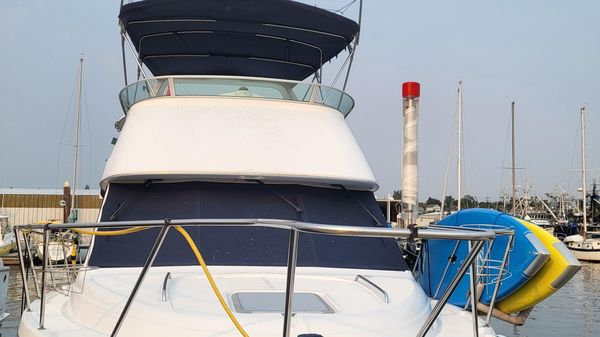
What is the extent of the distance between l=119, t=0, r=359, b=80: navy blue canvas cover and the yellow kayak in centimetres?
297

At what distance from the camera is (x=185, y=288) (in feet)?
11.7

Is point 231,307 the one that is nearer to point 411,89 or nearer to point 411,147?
point 411,147

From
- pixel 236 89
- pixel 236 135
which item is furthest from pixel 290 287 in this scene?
pixel 236 89

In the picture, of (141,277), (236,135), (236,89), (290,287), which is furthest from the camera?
(236,89)

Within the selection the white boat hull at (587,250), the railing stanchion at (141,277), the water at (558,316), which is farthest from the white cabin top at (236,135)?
the white boat hull at (587,250)

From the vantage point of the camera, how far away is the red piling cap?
248 inches

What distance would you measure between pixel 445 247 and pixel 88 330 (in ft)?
10.9

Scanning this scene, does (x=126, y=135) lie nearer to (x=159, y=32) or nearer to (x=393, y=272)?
(x=159, y=32)

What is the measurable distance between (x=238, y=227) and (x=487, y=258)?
6.27 ft

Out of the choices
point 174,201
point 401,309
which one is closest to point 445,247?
point 401,309

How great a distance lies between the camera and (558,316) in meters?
12.9

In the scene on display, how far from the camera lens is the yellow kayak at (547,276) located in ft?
15.1

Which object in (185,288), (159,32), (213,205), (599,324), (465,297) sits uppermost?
(159,32)

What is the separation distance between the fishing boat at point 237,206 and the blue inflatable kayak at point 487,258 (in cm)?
60
